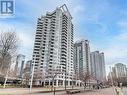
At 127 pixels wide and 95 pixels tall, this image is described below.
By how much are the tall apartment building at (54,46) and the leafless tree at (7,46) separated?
Answer: 6833cm

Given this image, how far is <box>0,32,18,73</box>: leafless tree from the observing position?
36594mm

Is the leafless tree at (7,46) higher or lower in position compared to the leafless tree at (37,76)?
higher

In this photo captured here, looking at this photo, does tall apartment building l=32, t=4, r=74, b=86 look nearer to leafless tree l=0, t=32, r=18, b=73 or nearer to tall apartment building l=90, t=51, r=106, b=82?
tall apartment building l=90, t=51, r=106, b=82

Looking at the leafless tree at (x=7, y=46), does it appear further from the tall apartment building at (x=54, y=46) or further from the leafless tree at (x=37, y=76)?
the tall apartment building at (x=54, y=46)

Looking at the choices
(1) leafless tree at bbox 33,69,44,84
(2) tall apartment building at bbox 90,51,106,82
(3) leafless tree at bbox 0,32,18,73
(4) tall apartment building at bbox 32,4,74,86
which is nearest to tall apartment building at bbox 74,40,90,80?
(2) tall apartment building at bbox 90,51,106,82

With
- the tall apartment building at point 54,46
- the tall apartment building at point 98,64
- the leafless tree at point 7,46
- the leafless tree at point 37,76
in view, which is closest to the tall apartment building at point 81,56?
the tall apartment building at point 98,64

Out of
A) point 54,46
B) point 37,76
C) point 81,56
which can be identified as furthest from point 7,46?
point 81,56

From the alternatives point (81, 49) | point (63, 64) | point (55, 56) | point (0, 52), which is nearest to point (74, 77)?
point (63, 64)

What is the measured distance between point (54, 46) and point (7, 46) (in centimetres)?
8478

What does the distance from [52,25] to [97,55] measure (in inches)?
2935

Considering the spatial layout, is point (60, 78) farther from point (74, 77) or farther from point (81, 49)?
point (81, 49)

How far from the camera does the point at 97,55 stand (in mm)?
182375

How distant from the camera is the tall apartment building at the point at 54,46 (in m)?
116

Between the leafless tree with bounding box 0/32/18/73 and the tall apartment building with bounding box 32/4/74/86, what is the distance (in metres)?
68.3
